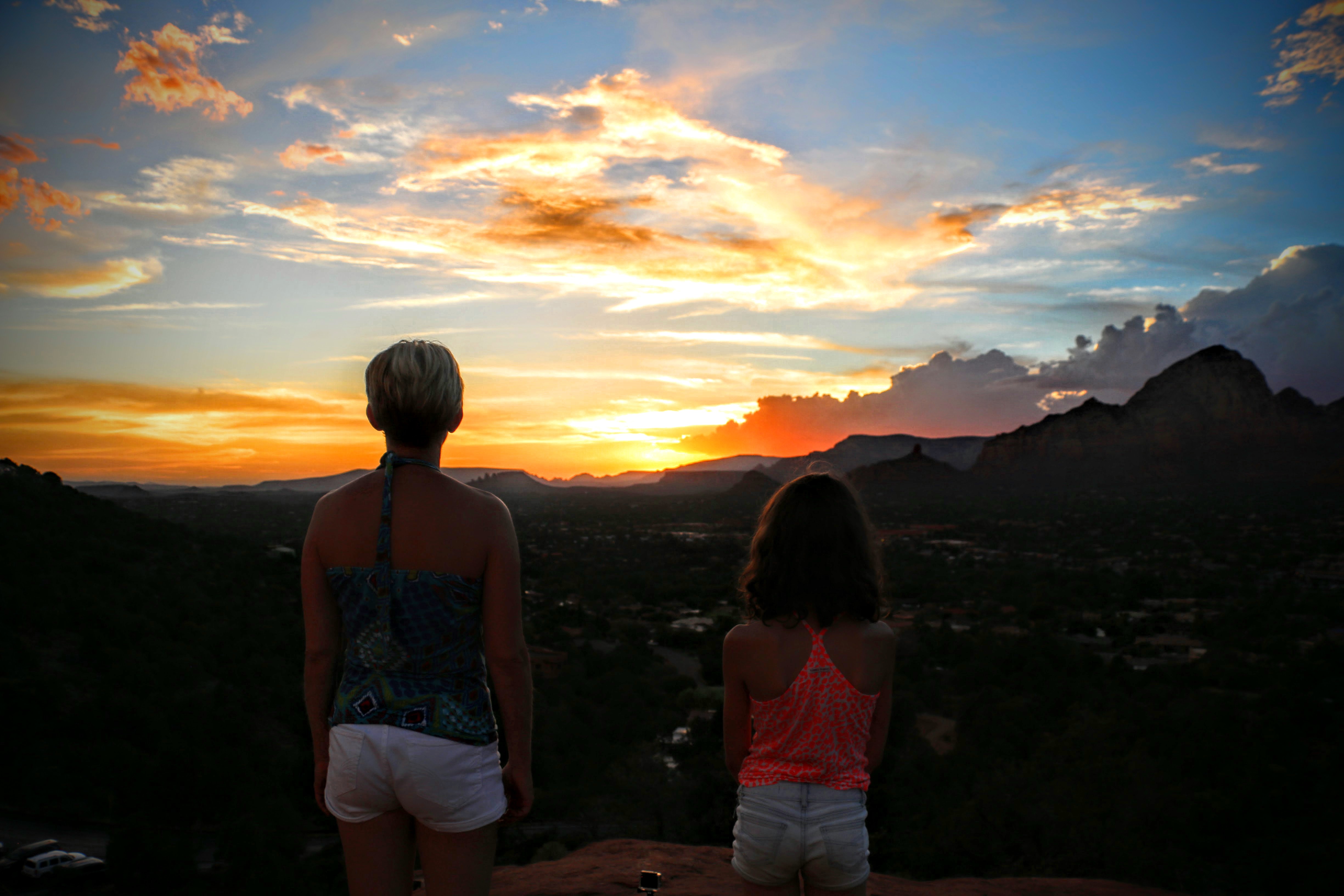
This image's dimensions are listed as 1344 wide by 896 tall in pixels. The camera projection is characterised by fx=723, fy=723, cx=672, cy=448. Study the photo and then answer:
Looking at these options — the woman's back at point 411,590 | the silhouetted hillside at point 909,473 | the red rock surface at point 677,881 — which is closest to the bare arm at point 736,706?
the woman's back at point 411,590

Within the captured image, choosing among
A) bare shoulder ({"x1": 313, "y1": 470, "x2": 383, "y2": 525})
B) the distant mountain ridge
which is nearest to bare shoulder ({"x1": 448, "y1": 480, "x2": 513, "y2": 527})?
bare shoulder ({"x1": 313, "y1": 470, "x2": 383, "y2": 525})

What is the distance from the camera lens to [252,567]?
24.5 m

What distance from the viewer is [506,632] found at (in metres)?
2.05

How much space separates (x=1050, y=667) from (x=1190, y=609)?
1413cm

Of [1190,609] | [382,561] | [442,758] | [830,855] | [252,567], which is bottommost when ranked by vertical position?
[1190,609]

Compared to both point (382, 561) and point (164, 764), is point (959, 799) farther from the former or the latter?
point (164, 764)

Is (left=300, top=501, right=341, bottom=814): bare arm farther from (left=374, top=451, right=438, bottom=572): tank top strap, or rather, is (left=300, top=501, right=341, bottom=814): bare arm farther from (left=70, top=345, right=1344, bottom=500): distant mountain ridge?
(left=70, top=345, right=1344, bottom=500): distant mountain ridge

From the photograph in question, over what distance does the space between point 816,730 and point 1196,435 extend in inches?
4962

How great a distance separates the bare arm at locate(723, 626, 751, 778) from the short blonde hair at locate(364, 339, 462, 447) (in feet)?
A: 3.66

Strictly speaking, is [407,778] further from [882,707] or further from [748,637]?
[882,707]

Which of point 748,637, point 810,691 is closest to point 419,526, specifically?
point 748,637

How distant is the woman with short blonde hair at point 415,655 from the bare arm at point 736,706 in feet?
2.11

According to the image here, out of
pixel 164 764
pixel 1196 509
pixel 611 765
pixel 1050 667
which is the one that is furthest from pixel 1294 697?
pixel 1196 509

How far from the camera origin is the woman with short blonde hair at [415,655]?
A: 1.93 metres
